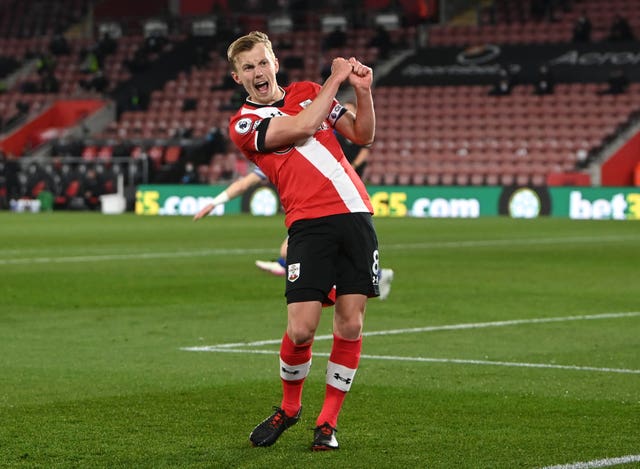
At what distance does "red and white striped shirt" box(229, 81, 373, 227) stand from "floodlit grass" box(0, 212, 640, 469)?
1.14m

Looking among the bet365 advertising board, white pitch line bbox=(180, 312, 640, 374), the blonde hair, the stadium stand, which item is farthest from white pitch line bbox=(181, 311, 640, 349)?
the stadium stand

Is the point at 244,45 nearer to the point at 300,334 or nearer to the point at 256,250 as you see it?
the point at 300,334

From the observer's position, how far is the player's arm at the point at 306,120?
6.48 metres

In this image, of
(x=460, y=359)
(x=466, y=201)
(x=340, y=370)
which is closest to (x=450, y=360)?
(x=460, y=359)

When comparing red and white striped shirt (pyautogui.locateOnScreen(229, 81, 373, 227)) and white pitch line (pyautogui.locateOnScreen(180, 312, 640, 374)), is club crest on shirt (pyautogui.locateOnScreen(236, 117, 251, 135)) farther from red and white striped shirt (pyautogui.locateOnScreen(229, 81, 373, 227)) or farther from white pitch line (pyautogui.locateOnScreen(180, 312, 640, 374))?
white pitch line (pyautogui.locateOnScreen(180, 312, 640, 374))

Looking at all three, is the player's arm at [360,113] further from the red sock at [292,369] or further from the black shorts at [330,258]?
the red sock at [292,369]

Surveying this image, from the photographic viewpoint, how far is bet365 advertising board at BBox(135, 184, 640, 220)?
33500 millimetres

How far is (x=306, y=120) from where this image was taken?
258 inches

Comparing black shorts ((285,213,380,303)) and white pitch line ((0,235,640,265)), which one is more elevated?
black shorts ((285,213,380,303))

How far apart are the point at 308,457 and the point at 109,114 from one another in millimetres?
43351

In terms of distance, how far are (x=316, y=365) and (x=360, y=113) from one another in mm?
3100

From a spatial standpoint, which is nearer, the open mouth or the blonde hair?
the blonde hair

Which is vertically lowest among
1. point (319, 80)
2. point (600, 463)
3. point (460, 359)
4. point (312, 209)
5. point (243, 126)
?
point (319, 80)

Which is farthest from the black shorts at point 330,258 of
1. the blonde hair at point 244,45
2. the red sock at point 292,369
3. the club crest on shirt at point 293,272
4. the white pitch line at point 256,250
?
the white pitch line at point 256,250
